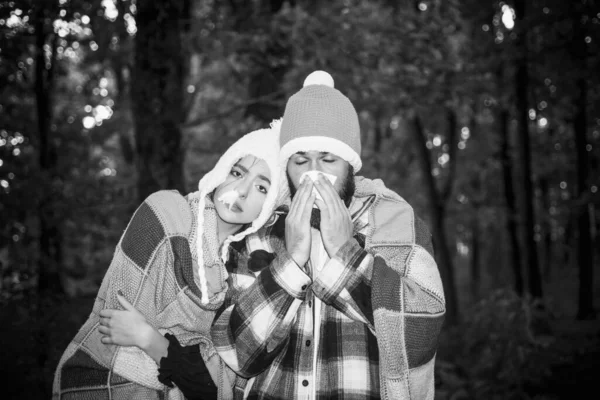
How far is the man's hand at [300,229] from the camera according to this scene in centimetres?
231

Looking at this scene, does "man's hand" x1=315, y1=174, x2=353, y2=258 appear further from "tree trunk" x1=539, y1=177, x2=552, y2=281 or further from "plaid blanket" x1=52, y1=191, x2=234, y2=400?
"tree trunk" x1=539, y1=177, x2=552, y2=281

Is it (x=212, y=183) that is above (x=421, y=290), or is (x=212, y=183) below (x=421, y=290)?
above

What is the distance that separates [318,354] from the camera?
2.44 m

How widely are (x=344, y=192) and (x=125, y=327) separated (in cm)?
146

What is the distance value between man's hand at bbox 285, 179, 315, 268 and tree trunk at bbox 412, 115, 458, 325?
10.4 m

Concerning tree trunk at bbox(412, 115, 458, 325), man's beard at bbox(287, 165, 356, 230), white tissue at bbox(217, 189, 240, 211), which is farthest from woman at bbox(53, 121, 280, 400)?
tree trunk at bbox(412, 115, 458, 325)

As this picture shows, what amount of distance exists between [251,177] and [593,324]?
14006mm

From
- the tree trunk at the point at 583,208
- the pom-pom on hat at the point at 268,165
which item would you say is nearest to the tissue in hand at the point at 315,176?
the pom-pom on hat at the point at 268,165

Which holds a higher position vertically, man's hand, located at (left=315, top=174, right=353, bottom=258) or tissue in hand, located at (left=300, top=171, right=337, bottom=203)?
tissue in hand, located at (left=300, top=171, right=337, bottom=203)

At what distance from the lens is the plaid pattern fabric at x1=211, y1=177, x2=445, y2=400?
2250 mm

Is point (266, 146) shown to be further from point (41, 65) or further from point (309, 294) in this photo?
point (41, 65)

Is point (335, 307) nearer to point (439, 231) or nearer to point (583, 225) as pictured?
point (439, 231)

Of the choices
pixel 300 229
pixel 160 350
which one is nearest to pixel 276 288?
pixel 300 229

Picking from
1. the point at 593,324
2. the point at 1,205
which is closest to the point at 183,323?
the point at 1,205
